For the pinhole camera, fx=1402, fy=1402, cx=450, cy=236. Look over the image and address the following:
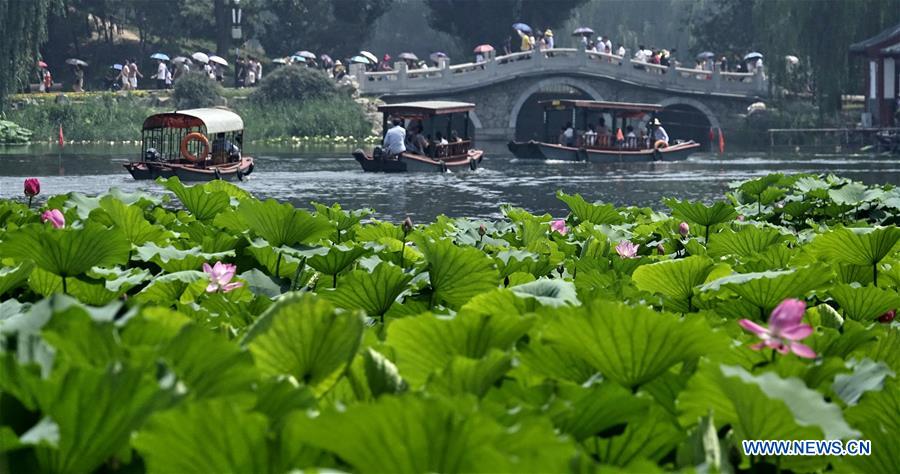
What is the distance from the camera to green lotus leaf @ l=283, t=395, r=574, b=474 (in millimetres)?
1188

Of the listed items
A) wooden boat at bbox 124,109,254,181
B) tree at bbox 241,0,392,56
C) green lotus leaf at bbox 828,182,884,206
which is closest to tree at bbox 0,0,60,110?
wooden boat at bbox 124,109,254,181

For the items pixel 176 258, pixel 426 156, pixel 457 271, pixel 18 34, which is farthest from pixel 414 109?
pixel 457 271

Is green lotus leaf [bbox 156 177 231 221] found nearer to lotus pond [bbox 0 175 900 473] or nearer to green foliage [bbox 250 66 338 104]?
lotus pond [bbox 0 175 900 473]

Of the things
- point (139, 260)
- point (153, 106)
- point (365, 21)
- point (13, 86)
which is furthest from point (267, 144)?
point (139, 260)

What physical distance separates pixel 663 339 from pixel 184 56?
5737cm

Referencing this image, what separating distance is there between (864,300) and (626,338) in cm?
130

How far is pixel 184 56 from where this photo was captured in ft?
189

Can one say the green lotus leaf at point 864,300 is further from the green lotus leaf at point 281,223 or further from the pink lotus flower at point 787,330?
the green lotus leaf at point 281,223

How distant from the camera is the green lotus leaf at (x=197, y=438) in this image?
1.22 m

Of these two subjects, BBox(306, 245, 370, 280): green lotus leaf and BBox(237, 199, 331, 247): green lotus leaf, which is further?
BBox(237, 199, 331, 247): green lotus leaf

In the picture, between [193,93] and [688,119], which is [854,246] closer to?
[193,93]

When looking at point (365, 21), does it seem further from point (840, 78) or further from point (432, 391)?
point (432, 391)

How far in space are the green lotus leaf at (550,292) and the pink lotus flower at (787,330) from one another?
548 millimetres

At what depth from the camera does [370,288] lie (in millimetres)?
2711
